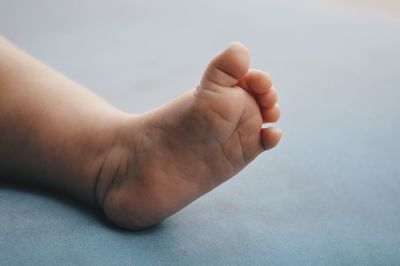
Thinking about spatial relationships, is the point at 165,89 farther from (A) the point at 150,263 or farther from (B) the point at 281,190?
(A) the point at 150,263

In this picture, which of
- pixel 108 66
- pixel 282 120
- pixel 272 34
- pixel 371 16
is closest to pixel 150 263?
pixel 282 120

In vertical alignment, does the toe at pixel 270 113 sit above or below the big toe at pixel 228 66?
below

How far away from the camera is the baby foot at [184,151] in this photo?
1.88ft

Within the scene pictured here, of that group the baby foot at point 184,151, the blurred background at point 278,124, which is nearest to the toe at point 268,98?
the baby foot at point 184,151

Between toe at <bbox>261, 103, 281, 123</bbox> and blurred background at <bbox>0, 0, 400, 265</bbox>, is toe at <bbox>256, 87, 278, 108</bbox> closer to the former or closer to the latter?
toe at <bbox>261, 103, 281, 123</bbox>

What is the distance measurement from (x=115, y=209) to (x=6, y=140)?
0.18 m

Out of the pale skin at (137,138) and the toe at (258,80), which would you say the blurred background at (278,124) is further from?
the toe at (258,80)

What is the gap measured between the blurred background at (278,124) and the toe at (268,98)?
0.16 metres

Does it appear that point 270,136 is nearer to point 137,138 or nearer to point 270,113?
point 270,113

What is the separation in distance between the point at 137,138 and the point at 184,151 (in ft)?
0.22

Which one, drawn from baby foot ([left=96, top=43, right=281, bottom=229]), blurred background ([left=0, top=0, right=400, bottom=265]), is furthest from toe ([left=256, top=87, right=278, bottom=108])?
blurred background ([left=0, top=0, right=400, bottom=265])

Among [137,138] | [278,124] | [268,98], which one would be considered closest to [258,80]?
[268,98]

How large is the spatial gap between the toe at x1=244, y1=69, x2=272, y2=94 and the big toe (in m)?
0.02

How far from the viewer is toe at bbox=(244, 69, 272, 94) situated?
0.58 metres
